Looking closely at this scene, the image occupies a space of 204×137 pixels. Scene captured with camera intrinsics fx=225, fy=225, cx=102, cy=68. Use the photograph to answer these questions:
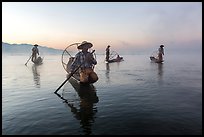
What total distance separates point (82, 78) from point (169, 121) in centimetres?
770

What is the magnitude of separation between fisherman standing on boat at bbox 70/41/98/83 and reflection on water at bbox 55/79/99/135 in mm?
655

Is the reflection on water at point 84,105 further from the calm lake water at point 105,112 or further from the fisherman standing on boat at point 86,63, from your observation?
the fisherman standing on boat at point 86,63

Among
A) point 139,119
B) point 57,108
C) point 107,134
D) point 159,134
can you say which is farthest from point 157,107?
point 57,108

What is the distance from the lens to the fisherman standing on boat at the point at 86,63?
14492 millimetres

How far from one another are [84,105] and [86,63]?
4.89m

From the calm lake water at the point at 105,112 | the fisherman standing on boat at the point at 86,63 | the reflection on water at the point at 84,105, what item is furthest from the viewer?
the fisherman standing on boat at the point at 86,63

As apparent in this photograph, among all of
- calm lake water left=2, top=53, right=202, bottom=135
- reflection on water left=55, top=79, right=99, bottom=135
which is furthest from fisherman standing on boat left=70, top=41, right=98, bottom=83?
calm lake water left=2, top=53, right=202, bottom=135

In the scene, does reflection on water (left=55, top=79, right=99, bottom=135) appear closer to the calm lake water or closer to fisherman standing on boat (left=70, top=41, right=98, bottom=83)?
the calm lake water

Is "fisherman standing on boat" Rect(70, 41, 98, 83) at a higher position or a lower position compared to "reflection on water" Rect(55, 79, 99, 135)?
higher

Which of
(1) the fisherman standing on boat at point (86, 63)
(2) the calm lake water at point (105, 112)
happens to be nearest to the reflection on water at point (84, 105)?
(2) the calm lake water at point (105, 112)

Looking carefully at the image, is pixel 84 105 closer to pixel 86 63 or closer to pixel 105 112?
pixel 105 112

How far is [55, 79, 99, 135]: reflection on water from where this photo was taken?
26.3 feet

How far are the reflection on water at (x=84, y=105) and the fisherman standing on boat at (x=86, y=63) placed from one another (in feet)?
2.15

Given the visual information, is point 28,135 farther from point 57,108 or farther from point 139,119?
point 139,119
